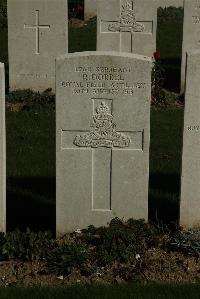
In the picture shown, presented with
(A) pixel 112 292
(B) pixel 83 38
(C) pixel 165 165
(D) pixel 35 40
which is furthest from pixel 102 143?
(B) pixel 83 38

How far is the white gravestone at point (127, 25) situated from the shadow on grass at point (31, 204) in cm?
541

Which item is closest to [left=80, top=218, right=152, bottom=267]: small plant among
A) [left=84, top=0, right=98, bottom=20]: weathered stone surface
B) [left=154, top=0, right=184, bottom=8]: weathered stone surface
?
[left=84, top=0, right=98, bottom=20]: weathered stone surface

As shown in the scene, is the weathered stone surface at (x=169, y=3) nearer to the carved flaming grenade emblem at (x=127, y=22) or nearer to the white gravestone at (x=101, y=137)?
the carved flaming grenade emblem at (x=127, y=22)

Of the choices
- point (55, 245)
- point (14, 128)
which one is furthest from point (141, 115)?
point (14, 128)

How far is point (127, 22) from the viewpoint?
1441 centimetres

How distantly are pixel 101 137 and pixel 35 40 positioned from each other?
6.99 meters

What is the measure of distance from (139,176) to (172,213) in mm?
934

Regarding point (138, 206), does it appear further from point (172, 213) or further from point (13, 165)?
point (13, 165)

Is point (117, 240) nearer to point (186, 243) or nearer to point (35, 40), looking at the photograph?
point (186, 243)

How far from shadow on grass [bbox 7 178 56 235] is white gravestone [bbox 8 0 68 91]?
5.10m

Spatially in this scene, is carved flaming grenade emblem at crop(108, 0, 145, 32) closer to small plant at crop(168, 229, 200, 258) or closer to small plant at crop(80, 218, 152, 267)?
small plant at crop(80, 218, 152, 267)

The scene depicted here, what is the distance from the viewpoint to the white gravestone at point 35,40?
14.1 metres

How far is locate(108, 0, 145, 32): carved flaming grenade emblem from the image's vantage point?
14242 millimetres

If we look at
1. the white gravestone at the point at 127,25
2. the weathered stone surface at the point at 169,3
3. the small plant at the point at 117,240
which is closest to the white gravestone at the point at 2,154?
the small plant at the point at 117,240
